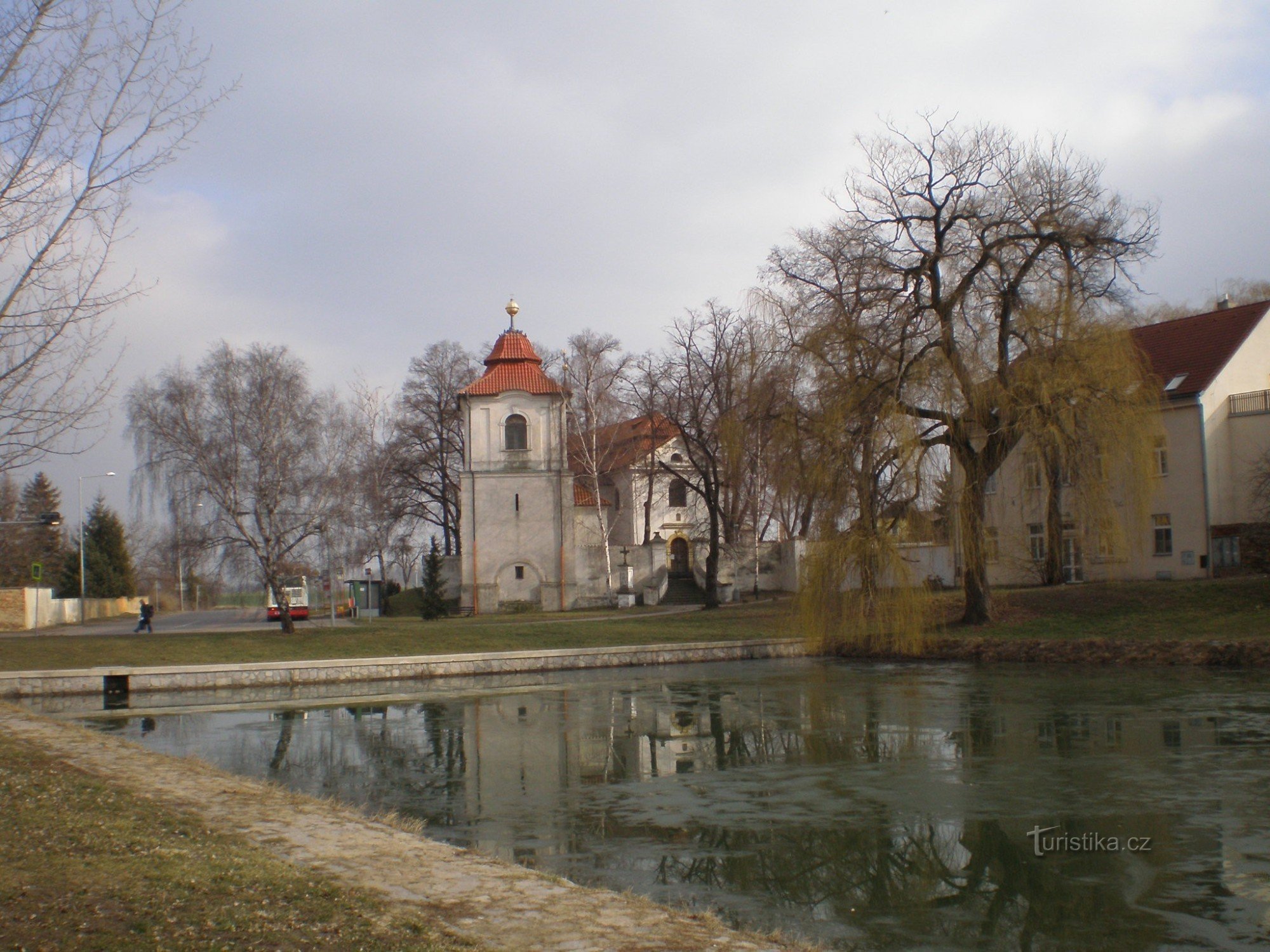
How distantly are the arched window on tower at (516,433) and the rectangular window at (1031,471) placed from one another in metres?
26.7

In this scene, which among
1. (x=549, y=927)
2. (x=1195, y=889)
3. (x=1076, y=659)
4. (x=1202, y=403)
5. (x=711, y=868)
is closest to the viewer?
(x=549, y=927)

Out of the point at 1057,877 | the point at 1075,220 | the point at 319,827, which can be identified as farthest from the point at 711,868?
the point at 1075,220

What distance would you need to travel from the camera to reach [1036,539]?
39750mm

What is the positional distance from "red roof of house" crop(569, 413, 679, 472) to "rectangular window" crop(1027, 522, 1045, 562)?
14298mm

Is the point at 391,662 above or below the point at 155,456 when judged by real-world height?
below

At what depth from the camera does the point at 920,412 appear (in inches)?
1003

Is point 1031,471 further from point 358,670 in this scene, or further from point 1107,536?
point 358,670

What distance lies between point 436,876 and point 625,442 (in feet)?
165

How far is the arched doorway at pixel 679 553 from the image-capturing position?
54594 mm

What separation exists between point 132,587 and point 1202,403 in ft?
192

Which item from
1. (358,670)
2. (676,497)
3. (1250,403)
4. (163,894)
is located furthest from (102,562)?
(163,894)

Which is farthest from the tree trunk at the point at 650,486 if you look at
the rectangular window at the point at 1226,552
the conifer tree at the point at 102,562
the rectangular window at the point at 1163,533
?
the conifer tree at the point at 102,562

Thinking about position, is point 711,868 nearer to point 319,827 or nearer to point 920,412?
point 319,827

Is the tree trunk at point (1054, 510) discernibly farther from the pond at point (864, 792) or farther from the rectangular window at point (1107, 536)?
the pond at point (864, 792)
